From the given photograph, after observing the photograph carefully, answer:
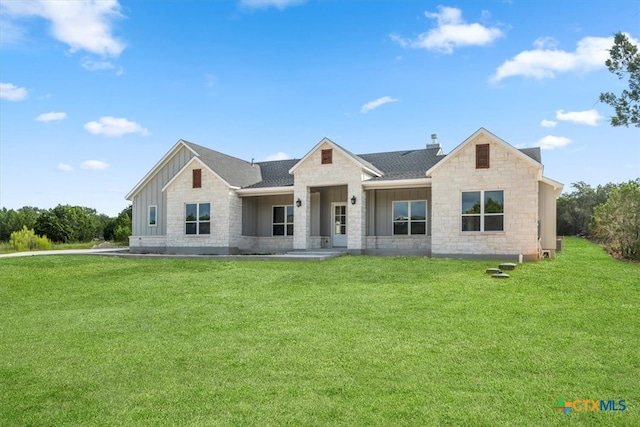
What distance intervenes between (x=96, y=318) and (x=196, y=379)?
436 centimetres

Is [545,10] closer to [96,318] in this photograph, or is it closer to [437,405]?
[437,405]

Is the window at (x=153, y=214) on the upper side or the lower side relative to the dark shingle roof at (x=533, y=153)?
lower

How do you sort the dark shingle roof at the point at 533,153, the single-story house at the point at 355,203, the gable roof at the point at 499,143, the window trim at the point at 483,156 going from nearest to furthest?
the gable roof at the point at 499,143
the single-story house at the point at 355,203
the window trim at the point at 483,156
the dark shingle roof at the point at 533,153

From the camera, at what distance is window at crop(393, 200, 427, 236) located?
19641 mm

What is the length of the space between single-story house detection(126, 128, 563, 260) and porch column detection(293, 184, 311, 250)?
5 cm

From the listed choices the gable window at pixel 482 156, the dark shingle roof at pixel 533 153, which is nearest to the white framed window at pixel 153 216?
the gable window at pixel 482 156

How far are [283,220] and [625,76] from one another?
15.6 meters

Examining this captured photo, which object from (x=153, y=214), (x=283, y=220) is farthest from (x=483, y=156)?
(x=153, y=214)

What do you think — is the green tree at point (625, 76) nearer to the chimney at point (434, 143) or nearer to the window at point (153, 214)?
the chimney at point (434, 143)

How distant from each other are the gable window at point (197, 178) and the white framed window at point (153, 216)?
12.7 feet

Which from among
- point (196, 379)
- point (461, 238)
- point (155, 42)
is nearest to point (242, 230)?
point (155, 42)

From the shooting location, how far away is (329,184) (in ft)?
64.2

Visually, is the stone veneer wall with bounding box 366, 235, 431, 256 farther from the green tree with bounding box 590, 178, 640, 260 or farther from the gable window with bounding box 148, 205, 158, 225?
the gable window with bounding box 148, 205, 158, 225

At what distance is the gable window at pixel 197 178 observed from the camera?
21.7m
